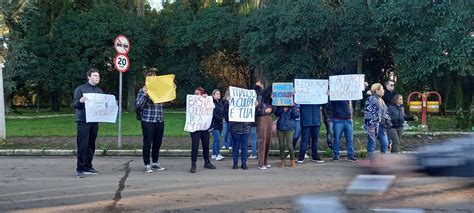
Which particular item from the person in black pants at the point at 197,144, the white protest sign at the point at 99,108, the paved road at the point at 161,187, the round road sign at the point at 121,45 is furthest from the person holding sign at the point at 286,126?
the round road sign at the point at 121,45

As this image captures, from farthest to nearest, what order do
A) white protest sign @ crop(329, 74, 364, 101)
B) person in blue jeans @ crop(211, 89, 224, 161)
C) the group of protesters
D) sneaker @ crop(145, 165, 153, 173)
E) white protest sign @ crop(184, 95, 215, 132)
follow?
white protest sign @ crop(329, 74, 364, 101)
person in blue jeans @ crop(211, 89, 224, 161)
white protest sign @ crop(184, 95, 215, 132)
sneaker @ crop(145, 165, 153, 173)
the group of protesters

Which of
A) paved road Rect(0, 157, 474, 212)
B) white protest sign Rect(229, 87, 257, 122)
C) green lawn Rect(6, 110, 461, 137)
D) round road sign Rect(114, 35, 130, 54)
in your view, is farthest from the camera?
green lawn Rect(6, 110, 461, 137)

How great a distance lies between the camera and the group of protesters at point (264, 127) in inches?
388

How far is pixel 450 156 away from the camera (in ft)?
8.64

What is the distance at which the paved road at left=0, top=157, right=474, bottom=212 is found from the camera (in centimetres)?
707

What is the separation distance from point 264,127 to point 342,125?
6.75 ft

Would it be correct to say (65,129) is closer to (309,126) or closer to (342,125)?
(309,126)

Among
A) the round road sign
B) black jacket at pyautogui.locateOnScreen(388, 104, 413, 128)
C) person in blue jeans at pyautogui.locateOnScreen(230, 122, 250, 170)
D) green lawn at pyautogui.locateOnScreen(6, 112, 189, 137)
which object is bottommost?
green lawn at pyautogui.locateOnScreen(6, 112, 189, 137)

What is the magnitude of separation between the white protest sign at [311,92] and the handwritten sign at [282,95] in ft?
1.59

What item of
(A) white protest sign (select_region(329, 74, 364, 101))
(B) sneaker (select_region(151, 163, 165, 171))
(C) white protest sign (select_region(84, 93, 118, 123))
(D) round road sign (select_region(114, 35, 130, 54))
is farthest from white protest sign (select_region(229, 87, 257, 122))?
(D) round road sign (select_region(114, 35, 130, 54))

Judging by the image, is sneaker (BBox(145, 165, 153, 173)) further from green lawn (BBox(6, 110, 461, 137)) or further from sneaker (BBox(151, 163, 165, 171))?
green lawn (BBox(6, 110, 461, 137))

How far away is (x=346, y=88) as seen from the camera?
39.4ft

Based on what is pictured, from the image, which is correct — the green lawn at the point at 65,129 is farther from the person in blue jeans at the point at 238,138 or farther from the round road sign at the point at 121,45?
the person in blue jeans at the point at 238,138

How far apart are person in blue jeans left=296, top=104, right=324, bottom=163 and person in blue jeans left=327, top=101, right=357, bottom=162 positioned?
40cm
